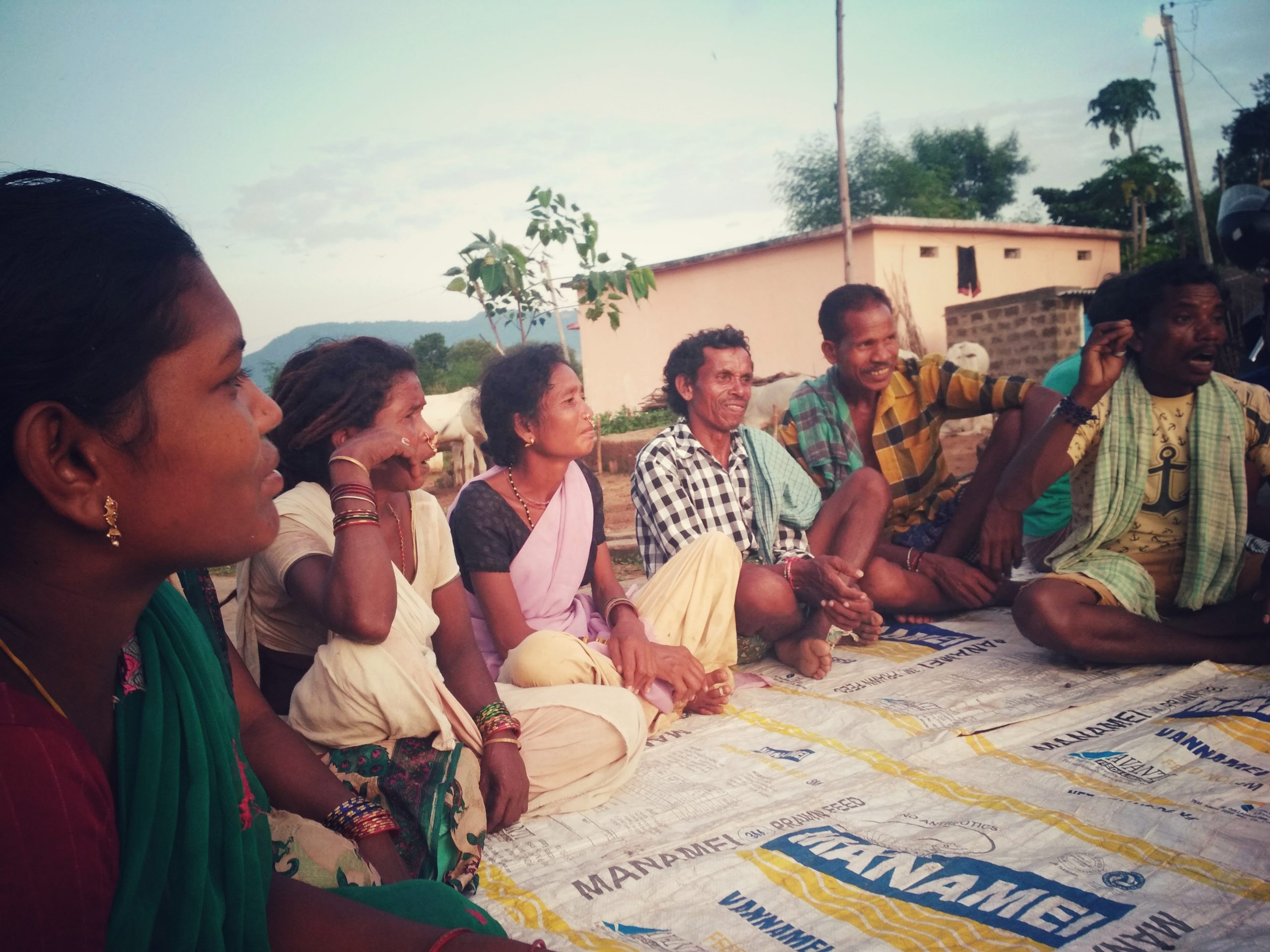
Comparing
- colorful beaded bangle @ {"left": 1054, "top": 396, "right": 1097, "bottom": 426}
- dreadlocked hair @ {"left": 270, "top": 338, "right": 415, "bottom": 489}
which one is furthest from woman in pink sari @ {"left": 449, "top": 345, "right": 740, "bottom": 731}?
colorful beaded bangle @ {"left": 1054, "top": 396, "right": 1097, "bottom": 426}

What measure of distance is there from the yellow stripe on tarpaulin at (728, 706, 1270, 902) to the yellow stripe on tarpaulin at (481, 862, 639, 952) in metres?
1.05

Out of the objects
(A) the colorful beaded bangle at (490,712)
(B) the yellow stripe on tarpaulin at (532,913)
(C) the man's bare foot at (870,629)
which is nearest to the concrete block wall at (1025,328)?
(C) the man's bare foot at (870,629)

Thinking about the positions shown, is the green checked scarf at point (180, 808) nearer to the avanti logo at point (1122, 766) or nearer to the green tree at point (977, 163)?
the avanti logo at point (1122, 766)

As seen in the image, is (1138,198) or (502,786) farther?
(1138,198)

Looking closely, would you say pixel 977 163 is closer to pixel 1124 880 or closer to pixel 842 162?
pixel 842 162

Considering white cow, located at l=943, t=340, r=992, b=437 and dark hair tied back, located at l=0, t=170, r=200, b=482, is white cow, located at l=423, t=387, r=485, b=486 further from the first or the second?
dark hair tied back, located at l=0, t=170, r=200, b=482

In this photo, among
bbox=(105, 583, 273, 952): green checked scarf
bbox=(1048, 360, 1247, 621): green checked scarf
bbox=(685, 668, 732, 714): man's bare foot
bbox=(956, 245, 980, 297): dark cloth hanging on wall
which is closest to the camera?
bbox=(105, 583, 273, 952): green checked scarf

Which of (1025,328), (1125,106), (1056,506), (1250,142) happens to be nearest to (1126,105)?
(1125,106)

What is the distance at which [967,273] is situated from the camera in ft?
63.1

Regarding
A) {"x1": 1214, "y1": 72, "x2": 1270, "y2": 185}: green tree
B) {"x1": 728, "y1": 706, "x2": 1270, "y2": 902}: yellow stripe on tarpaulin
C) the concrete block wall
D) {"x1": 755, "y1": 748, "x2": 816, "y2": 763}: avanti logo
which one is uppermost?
{"x1": 1214, "y1": 72, "x2": 1270, "y2": 185}: green tree

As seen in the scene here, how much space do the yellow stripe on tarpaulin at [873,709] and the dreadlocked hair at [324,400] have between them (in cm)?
188

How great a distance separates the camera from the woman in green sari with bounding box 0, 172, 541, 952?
96cm

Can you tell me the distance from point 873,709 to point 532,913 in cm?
153

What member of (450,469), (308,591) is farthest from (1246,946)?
(450,469)
